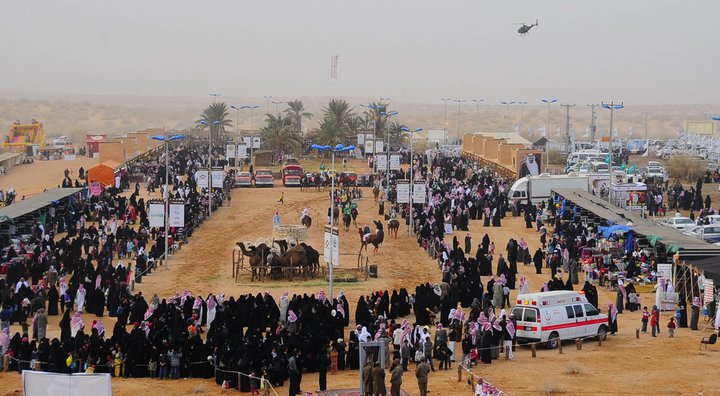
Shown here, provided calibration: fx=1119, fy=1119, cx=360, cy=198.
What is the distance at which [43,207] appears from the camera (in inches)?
1601

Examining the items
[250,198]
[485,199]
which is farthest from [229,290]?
[250,198]

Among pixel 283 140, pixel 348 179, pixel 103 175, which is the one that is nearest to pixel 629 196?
pixel 348 179

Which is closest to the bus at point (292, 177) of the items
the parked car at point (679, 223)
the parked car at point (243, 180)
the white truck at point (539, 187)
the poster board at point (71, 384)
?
the parked car at point (243, 180)

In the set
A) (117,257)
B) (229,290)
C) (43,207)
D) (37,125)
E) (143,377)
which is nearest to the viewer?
(143,377)

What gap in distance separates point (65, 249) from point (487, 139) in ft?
152

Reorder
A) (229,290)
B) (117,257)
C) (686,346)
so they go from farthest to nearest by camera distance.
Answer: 1. (117,257)
2. (229,290)
3. (686,346)

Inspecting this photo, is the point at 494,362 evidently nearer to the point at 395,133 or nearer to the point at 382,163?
the point at 382,163

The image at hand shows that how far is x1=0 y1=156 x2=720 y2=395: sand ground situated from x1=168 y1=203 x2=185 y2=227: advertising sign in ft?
4.95

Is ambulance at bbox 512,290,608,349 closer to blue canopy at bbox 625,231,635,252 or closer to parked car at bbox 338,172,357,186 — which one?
blue canopy at bbox 625,231,635,252

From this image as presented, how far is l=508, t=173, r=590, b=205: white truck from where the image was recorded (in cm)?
5081

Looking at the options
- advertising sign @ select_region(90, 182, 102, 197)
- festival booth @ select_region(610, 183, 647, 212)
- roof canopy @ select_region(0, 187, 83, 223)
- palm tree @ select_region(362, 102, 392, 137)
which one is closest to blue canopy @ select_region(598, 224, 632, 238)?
festival booth @ select_region(610, 183, 647, 212)

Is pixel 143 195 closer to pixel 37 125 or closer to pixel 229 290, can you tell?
pixel 229 290

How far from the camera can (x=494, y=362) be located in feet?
75.2

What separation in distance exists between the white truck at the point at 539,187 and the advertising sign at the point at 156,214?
66.5ft
